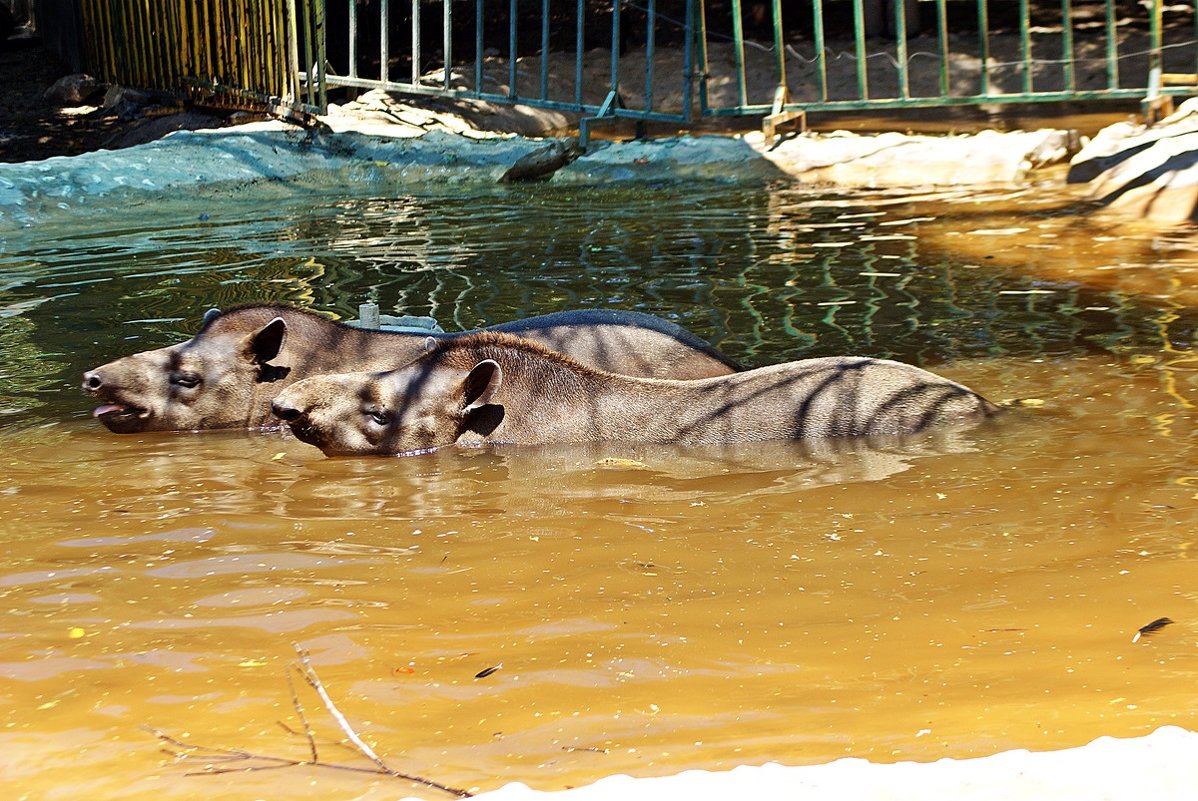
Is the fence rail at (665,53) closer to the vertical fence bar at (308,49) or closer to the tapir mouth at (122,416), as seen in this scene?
the vertical fence bar at (308,49)

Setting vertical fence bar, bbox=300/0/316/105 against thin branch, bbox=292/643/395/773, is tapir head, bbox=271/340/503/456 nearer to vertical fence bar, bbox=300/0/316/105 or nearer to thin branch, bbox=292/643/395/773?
thin branch, bbox=292/643/395/773

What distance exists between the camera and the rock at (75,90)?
828 inches

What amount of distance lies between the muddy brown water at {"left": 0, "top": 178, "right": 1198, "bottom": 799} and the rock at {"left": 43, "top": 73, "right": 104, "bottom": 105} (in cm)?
1356

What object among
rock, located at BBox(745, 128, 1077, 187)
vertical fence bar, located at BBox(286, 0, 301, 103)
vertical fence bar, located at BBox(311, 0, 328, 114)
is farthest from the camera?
vertical fence bar, located at BBox(286, 0, 301, 103)

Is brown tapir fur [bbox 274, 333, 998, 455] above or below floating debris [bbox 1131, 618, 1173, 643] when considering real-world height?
above

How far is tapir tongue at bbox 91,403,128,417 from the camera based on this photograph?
6.80 meters

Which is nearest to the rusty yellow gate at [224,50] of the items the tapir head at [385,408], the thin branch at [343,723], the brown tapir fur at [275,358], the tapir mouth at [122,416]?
the brown tapir fur at [275,358]

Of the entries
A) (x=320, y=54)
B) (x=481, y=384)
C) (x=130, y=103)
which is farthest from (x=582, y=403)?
(x=130, y=103)

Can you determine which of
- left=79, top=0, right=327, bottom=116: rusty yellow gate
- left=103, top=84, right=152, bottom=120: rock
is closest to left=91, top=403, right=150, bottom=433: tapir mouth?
left=79, top=0, right=327, bottom=116: rusty yellow gate

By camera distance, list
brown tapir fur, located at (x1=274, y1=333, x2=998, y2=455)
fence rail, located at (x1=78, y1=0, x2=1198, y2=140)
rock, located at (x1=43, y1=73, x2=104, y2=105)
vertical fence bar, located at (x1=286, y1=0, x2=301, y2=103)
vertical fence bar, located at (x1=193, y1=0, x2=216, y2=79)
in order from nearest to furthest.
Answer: brown tapir fur, located at (x1=274, y1=333, x2=998, y2=455) < fence rail, located at (x1=78, y1=0, x2=1198, y2=140) < vertical fence bar, located at (x1=286, y1=0, x2=301, y2=103) < vertical fence bar, located at (x1=193, y1=0, x2=216, y2=79) < rock, located at (x1=43, y1=73, x2=104, y2=105)

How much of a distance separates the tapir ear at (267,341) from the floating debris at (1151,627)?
465 centimetres

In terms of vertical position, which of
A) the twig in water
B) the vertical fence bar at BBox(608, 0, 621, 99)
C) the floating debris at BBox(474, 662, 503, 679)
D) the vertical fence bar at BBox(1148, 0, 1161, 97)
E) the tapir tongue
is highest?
the vertical fence bar at BBox(608, 0, 621, 99)

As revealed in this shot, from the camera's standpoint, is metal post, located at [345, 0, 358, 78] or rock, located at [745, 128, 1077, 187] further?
metal post, located at [345, 0, 358, 78]

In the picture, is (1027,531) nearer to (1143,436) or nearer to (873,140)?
(1143,436)
